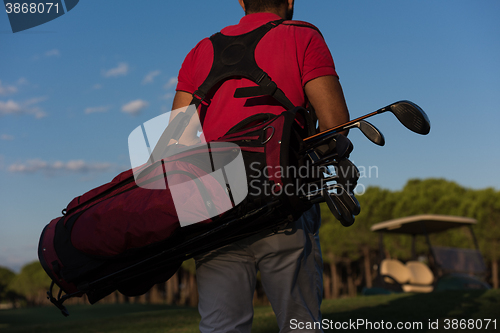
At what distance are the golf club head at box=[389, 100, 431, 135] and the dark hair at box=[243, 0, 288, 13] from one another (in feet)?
2.98

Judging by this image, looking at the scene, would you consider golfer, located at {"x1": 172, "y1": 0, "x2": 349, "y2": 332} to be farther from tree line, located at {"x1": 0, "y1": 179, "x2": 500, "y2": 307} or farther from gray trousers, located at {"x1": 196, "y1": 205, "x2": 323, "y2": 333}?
tree line, located at {"x1": 0, "y1": 179, "x2": 500, "y2": 307}

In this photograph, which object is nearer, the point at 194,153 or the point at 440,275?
the point at 194,153

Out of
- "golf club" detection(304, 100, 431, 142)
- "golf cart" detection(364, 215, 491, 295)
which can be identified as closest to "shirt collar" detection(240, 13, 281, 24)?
"golf club" detection(304, 100, 431, 142)

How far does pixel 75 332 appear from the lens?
21.0 ft

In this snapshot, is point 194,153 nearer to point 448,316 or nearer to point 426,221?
point 448,316

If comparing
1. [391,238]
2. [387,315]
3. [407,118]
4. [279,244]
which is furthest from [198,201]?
[391,238]

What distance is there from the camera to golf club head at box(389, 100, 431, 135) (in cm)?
183

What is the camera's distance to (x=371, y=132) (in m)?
1.85

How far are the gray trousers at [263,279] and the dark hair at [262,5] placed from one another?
3.84 ft

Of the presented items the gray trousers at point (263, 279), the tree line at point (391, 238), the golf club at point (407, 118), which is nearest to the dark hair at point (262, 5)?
the golf club at point (407, 118)

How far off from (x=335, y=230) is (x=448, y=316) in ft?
92.6

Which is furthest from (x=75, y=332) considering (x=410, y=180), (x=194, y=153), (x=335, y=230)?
(x=410, y=180)

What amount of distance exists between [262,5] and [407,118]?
1.04 meters

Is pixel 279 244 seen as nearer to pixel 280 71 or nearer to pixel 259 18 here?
pixel 280 71
